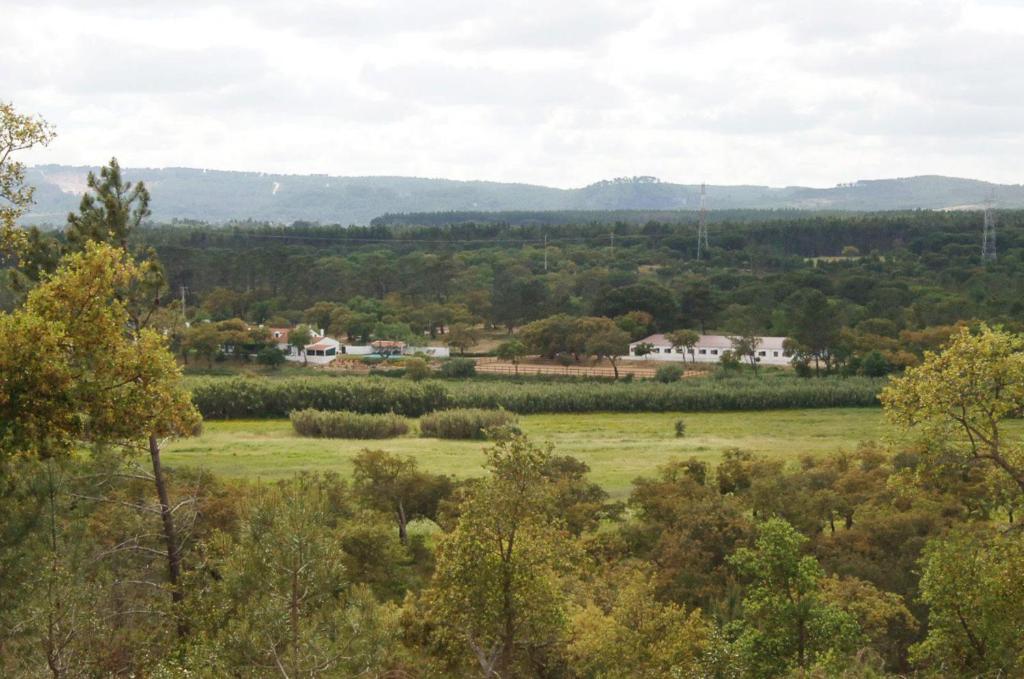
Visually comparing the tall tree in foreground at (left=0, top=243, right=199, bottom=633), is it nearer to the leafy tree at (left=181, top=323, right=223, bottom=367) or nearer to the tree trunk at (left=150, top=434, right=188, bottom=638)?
the tree trunk at (left=150, top=434, right=188, bottom=638)

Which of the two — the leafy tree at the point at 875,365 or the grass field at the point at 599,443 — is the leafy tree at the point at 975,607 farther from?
the leafy tree at the point at 875,365

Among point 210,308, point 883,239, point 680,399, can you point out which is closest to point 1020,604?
point 680,399

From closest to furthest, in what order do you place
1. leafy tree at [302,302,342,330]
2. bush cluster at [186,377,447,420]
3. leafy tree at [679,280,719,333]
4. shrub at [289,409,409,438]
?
shrub at [289,409,409,438]
bush cluster at [186,377,447,420]
leafy tree at [679,280,719,333]
leafy tree at [302,302,342,330]

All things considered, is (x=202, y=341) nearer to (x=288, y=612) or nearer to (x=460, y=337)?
(x=460, y=337)

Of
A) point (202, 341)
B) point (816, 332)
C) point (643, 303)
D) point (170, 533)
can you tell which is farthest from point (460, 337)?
point (170, 533)

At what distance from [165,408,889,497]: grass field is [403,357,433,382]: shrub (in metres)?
10.4

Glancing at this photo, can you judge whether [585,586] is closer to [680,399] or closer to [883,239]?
[680,399]

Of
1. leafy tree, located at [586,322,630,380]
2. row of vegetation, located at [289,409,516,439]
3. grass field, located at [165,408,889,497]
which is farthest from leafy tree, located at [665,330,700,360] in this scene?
row of vegetation, located at [289,409,516,439]

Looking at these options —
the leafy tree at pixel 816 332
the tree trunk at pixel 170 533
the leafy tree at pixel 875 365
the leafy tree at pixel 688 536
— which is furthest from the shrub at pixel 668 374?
the tree trunk at pixel 170 533

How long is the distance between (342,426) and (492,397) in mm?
9636

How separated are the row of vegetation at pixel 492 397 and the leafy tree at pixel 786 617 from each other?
124 ft

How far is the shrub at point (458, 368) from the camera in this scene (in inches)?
2494

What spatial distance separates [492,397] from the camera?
179 feet

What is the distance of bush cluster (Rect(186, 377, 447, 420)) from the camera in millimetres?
52719
